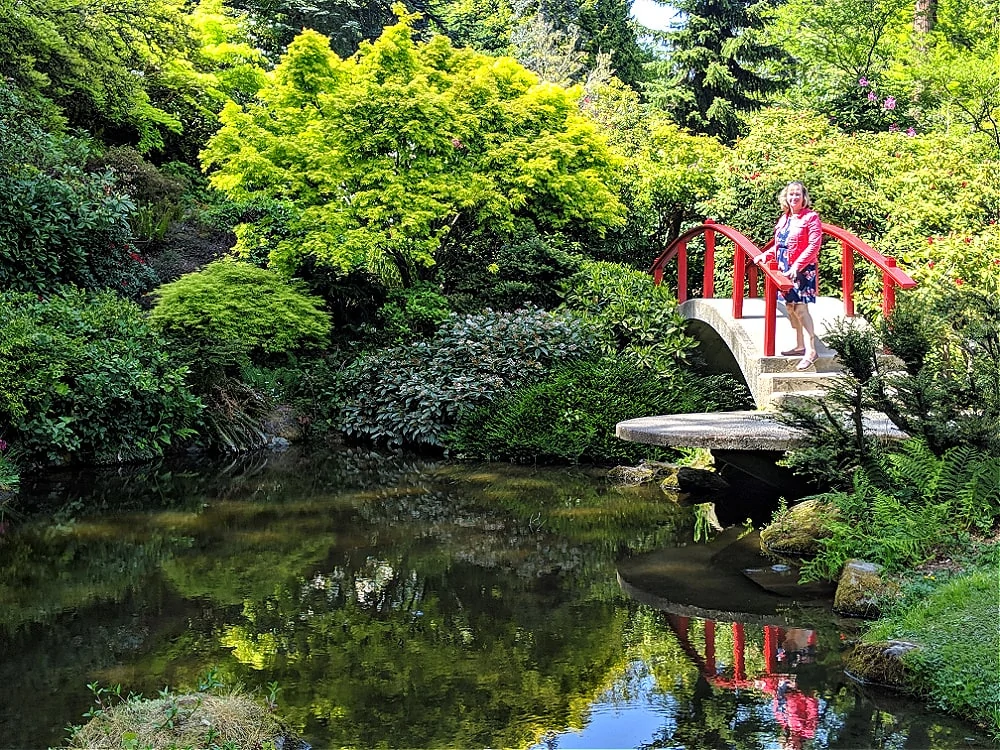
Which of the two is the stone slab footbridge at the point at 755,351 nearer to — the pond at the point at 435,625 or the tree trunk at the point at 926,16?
the pond at the point at 435,625

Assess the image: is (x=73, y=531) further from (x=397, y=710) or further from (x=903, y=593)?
(x=903, y=593)

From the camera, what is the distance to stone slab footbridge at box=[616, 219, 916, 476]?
7573 mm

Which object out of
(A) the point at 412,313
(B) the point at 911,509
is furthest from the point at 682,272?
(B) the point at 911,509

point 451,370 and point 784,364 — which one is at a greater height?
point 784,364

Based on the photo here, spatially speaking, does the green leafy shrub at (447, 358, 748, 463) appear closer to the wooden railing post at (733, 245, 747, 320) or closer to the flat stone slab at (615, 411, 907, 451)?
the wooden railing post at (733, 245, 747, 320)

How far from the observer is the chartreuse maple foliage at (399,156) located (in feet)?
47.4

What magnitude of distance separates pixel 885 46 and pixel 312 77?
1273cm

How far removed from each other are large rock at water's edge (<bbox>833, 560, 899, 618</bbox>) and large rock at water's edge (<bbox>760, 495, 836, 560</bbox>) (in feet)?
3.03

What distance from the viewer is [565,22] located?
3522cm

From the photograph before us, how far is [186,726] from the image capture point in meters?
4.16

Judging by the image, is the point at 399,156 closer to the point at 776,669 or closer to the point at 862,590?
the point at 862,590

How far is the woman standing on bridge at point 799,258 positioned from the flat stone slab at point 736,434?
1.48 metres

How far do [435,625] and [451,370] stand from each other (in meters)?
7.56

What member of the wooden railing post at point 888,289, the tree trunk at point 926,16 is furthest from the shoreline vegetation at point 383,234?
the tree trunk at point 926,16
